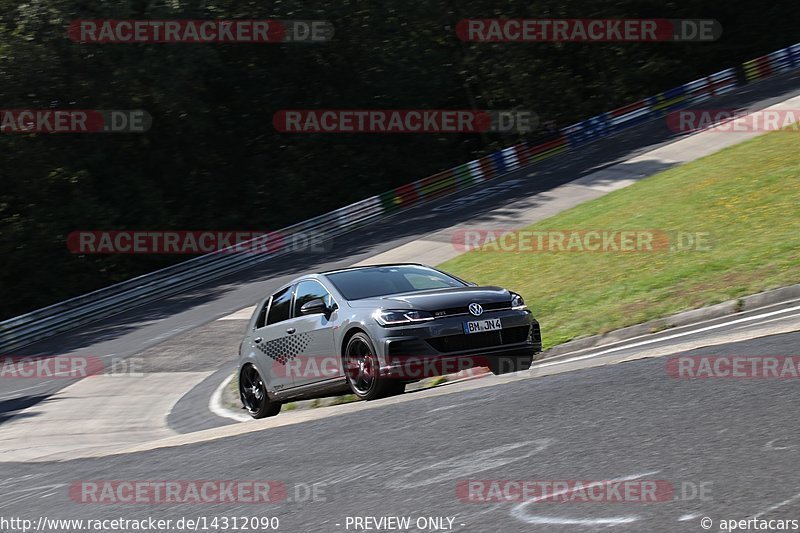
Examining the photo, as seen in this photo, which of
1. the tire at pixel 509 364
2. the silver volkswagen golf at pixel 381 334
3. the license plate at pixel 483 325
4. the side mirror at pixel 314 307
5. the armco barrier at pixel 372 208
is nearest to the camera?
the silver volkswagen golf at pixel 381 334

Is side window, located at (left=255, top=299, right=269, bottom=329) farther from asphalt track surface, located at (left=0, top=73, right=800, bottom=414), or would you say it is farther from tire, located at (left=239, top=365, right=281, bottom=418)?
asphalt track surface, located at (left=0, top=73, right=800, bottom=414)

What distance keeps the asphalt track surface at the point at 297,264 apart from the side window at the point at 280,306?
21.8ft

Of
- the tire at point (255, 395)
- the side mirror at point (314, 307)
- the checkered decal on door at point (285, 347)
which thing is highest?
the side mirror at point (314, 307)

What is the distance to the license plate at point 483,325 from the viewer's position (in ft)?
34.2

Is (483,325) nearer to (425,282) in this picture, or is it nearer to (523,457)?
(425,282)

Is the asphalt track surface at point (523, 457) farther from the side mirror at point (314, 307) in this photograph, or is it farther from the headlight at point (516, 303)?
the side mirror at point (314, 307)

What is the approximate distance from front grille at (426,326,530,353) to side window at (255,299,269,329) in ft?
10.6

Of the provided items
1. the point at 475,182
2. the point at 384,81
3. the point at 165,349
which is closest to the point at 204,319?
the point at 165,349

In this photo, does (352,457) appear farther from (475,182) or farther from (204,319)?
(475,182)

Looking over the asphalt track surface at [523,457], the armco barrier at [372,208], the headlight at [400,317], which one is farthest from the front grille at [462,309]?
the armco barrier at [372,208]

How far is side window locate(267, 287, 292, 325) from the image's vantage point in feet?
40.4

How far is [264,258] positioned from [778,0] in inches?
1266

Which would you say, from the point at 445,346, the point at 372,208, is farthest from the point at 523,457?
the point at 372,208

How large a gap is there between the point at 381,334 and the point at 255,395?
3006mm
